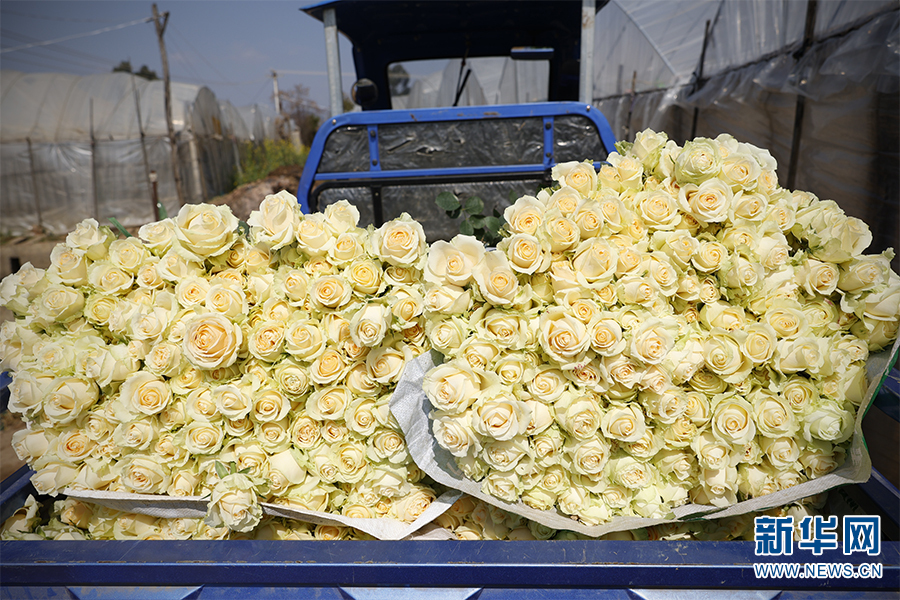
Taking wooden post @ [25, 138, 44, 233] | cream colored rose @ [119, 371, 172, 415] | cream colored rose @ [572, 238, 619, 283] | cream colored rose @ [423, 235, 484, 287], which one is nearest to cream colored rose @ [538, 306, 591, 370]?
cream colored rose @ [572, 238, 619, 283]

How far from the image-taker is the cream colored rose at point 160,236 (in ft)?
4.86

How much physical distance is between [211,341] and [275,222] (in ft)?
1.14

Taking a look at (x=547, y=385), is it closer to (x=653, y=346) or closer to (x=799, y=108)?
(x=653, y=346)

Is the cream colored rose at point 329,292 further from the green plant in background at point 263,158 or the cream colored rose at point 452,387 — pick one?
the green plant in background at point 263,158

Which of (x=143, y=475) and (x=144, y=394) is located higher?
(x=144, y=394)

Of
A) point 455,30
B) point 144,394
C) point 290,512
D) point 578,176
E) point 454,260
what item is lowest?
point 290,512

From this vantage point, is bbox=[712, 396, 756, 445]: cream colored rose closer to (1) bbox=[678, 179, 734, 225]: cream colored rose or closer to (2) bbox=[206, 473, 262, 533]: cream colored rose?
(1) bbox=[678, 179, 734, 225]: cream colored rose

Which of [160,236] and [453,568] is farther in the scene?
[160,236]

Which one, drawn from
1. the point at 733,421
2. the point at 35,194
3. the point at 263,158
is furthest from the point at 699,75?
the point at 263,158

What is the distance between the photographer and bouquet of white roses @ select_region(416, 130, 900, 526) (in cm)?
117

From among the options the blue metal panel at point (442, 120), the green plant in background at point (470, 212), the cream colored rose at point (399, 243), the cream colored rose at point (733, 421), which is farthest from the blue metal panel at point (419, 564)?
the blue metal panel at point (442, 120)

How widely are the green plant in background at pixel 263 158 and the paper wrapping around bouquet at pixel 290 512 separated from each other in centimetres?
1933

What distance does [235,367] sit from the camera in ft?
4.58

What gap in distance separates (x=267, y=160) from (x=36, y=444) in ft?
76.7
